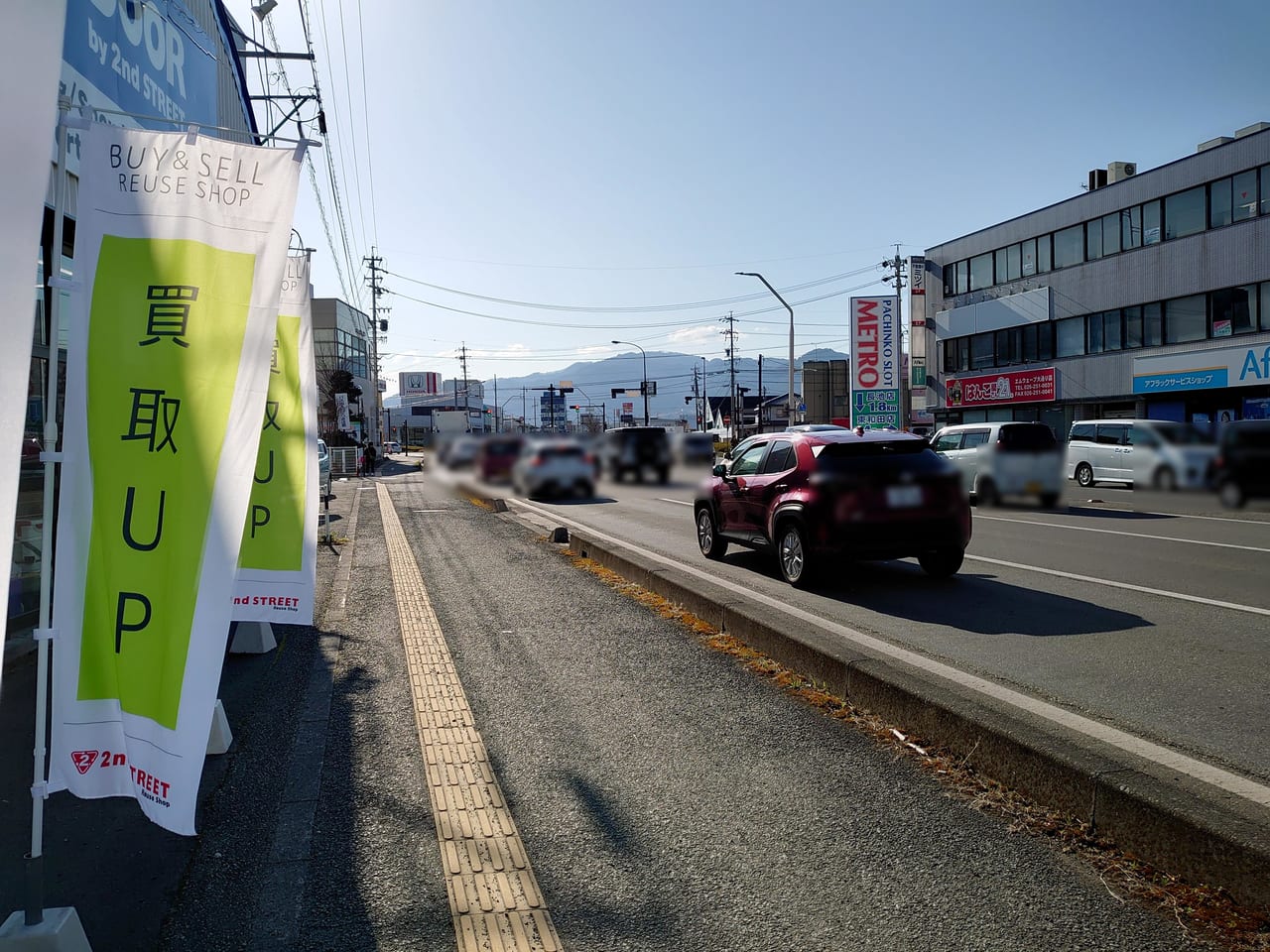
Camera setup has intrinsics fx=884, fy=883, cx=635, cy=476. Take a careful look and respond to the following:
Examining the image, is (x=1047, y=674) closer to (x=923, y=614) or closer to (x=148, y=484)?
(x=923, y=614)

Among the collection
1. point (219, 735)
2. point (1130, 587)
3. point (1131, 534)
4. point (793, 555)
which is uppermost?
point (793, 555)

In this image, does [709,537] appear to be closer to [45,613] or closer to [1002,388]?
[45,613]

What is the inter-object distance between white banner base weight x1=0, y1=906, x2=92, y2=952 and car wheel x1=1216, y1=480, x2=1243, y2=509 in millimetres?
3730

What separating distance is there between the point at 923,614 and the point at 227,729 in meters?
6.41

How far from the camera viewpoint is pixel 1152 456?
2.95ft

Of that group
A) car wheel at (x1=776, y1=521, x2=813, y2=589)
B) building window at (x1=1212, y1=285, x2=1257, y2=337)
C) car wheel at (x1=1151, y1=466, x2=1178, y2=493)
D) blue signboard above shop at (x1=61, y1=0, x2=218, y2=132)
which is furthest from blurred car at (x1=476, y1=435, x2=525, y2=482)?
car wheel at (x1=776, y1=521, x2=813, y2=589)

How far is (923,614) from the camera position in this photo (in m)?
8.89

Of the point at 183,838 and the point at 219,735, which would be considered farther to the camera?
the point at 219,735

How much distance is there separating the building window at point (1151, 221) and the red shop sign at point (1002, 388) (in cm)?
40

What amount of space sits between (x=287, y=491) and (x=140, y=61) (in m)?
5.27

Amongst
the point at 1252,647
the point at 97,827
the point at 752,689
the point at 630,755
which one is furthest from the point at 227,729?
the point at 1252,647

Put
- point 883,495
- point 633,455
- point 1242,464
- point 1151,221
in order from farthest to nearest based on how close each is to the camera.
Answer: point 633,455 → point 883,495 → point 1151,221 → point 1242,464

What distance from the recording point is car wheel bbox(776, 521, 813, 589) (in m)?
10.0

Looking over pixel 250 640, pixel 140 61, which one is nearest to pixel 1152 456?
pixel 250 640
